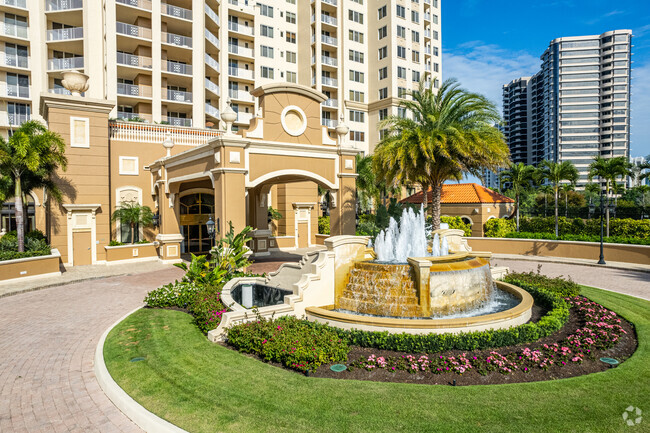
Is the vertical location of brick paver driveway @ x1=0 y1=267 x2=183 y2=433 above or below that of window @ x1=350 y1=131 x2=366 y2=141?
below

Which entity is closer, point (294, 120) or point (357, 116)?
point (294, 120)

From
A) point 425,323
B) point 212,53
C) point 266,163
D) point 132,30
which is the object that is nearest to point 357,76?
point 212,53

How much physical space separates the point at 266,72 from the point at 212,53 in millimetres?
7232

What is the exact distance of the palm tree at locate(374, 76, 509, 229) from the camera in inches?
816

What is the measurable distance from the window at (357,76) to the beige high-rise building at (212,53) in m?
0.13

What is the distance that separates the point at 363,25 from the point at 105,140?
133ft

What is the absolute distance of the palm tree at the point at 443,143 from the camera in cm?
2072

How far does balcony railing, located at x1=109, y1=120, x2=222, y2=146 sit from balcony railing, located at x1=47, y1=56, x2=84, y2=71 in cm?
1418

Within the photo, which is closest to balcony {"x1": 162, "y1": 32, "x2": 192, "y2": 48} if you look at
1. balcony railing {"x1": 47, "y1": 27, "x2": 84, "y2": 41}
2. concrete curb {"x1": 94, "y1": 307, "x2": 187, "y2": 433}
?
balcony railing {"x1": 47, "y1": 27, "x2": 84, "y2": 41}

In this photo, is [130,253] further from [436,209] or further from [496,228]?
[496,228]

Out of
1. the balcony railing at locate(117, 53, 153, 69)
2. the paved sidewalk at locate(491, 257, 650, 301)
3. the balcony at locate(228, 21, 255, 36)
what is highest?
the balcony at locate(228, 21, 255, 36)

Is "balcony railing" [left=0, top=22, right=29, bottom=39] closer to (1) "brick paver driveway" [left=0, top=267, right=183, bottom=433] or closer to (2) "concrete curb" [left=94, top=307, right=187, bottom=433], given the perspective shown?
(1) "brick paver driveway" [left=0, top=267, right=183, bottom=433]

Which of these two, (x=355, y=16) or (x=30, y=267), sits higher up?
(x=355, y=16)

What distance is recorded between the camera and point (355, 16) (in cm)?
5284
